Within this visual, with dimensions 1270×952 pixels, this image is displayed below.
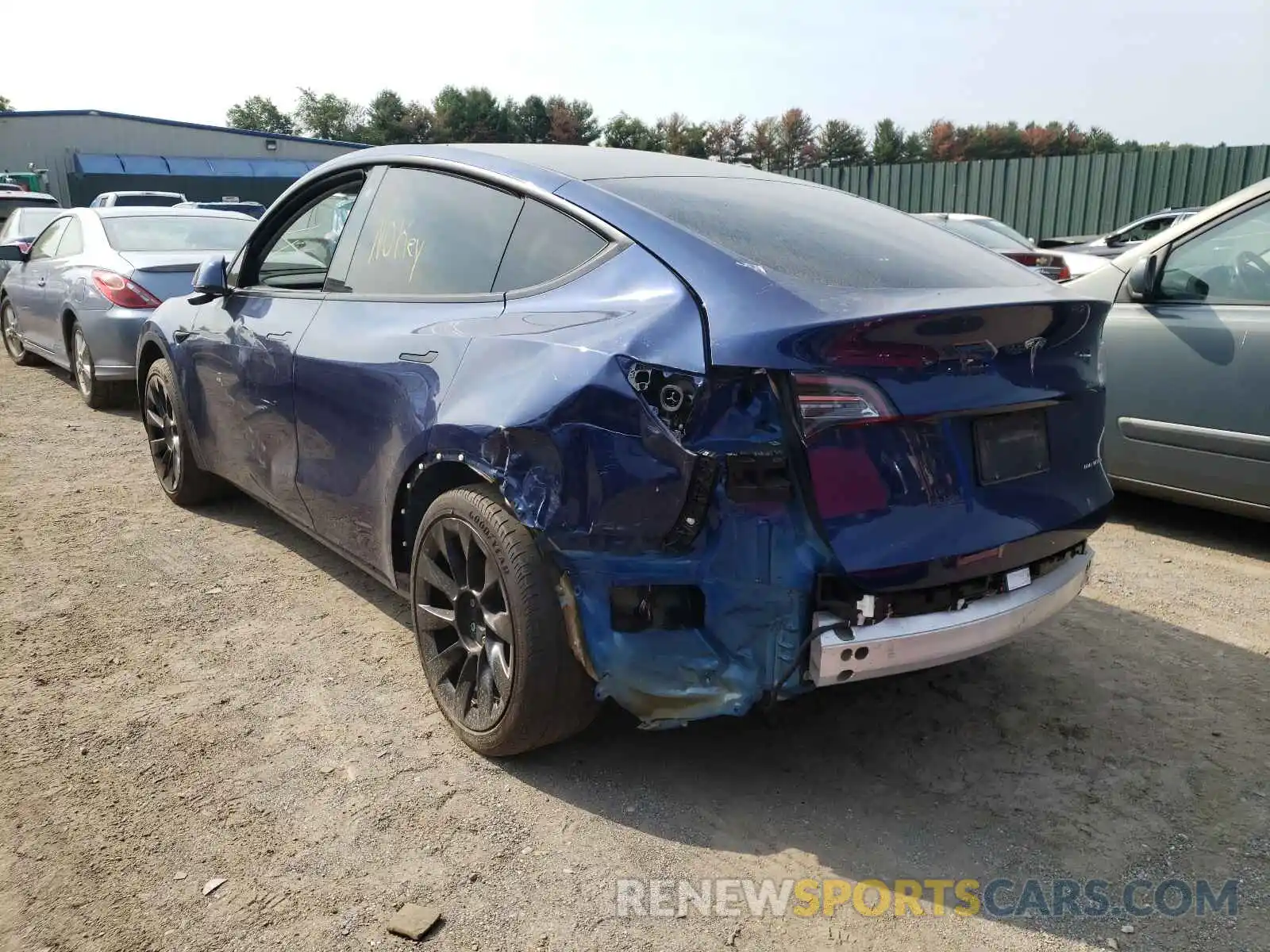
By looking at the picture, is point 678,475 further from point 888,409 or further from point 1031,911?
point 1031,911

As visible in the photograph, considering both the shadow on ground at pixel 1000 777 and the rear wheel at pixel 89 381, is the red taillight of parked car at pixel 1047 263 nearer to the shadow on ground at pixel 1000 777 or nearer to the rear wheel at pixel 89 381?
the shadow on ground at pixel 1000 777

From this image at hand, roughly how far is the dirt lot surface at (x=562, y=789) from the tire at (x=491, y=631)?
17 cm

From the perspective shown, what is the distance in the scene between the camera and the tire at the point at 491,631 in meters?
2.51

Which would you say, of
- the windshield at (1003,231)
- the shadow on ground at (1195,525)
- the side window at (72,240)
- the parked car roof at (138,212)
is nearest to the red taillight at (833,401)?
the shadow on ground at (1195,525)

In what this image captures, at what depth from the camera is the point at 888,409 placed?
2.29 meters

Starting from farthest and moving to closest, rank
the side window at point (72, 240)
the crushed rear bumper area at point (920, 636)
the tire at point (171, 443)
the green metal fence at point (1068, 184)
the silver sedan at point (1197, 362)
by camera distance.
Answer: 1. the green metal fence at point (1068, 184)
2. the side window at point (72, 240)
3. the tire at point (171, 443)
4. the silver sedan at point (1197, 362)
5. the crushed rear bumper area at point (920, 636)

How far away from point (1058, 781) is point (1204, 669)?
3.50 feet

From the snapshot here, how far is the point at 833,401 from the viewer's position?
2.26 metres

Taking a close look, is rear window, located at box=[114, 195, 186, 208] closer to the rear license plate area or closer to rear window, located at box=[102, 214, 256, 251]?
rear window, located at box=[102, 214, 256, 251]

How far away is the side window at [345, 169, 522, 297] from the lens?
9.84ft

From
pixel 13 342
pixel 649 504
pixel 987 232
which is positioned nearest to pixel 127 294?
pixel 13 342

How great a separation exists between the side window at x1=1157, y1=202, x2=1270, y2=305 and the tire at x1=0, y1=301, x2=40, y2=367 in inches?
395

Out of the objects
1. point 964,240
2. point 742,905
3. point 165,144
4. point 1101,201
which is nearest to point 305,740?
point 742,905

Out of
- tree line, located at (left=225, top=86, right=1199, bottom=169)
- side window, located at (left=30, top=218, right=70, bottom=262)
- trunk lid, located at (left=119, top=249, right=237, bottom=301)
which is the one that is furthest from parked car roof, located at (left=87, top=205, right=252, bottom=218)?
tree line, located at (left=225, top=86, right=1199, bottom=169)
